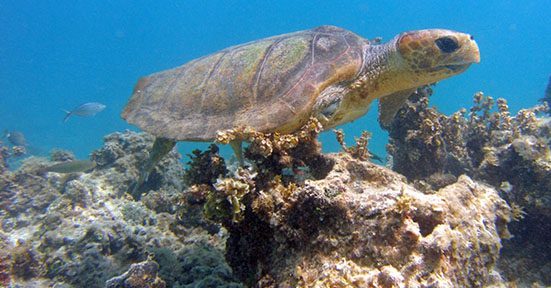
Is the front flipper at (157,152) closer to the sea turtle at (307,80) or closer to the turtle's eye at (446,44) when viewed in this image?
the sea turtle at (307,80)

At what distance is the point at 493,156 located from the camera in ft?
16.7

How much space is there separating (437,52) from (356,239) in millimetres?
3057

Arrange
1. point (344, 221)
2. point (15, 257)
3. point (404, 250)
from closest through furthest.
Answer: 1. point (404, 250)
2. point (344, 221)
3. point (15, 257)

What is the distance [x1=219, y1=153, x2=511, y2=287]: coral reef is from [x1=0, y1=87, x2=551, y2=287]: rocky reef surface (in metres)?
0.01

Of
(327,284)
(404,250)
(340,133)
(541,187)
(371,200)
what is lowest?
(327,284)

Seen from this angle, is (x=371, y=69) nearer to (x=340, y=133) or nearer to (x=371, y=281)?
(x=340, y=133)

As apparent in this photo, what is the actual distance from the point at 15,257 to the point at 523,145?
769 centimetres

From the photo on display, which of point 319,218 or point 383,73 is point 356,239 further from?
point 383,73

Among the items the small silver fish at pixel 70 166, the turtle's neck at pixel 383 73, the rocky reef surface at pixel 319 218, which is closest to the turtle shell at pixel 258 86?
the turtle's neck at pixel 383 73

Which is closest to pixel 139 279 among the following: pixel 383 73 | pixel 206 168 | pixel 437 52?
pixel 206 168

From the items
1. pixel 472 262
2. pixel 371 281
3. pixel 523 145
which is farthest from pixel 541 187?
pixel 371 281

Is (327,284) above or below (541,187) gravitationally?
below

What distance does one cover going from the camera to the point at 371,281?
6.70ft

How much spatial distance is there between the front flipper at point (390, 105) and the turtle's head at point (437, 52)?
0.73 m
